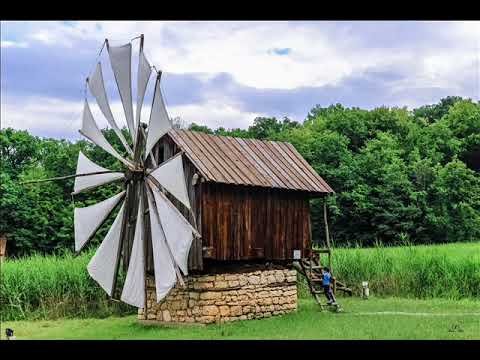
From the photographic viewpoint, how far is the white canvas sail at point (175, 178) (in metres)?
15.3

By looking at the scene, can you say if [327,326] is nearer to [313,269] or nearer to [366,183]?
[313,269]

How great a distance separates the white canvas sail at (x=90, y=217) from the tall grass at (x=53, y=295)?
499cm

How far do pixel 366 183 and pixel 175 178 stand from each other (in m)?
25.5

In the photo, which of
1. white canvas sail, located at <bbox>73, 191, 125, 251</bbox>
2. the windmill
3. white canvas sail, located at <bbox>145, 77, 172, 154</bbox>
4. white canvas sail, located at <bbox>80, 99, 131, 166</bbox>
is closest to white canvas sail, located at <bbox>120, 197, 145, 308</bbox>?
the windmill

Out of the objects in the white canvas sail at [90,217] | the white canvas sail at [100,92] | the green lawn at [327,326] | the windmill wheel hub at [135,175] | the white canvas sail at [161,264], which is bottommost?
the green lawn at [327,326]

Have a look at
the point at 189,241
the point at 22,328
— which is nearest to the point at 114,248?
the point at 189,241

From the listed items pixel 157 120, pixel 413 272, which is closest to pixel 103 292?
pixel 157 120

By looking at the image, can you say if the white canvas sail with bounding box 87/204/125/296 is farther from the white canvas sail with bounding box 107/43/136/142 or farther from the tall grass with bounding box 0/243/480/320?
the tall grass with bounding box 0/243/480/320

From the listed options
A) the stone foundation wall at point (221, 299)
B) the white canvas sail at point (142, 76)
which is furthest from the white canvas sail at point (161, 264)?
the white canvas sail at point (142, 76)

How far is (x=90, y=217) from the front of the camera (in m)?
17.9

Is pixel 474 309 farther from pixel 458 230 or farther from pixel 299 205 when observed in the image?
pixel 458 230

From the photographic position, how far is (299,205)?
20.5 meters

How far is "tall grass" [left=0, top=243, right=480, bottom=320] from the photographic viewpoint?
22.5m

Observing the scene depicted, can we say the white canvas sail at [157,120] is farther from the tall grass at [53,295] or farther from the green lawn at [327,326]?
the tall grass at [53,295]
